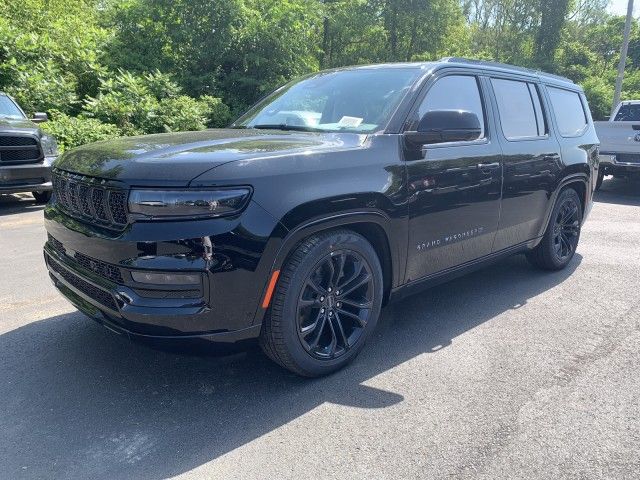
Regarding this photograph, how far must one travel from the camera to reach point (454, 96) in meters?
3.83

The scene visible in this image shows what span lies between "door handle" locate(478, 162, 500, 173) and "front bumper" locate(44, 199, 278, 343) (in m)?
1.91

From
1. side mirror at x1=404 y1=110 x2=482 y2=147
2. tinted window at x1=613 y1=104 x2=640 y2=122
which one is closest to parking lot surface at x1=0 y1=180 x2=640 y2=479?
side mirror at x1=404 y1=110 x2=482 y2=147

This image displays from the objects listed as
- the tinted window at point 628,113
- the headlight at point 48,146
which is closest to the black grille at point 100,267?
Result: the headlight at point 48,146

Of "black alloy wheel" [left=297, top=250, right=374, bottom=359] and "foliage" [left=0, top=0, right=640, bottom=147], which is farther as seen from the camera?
"foliage" [left=0, top=0, right=640, bottom=147]

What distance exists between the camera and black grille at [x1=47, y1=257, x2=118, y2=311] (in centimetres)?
269

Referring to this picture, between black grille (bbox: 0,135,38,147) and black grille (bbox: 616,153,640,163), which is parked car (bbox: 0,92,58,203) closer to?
black grille (bbox: 0,135,38,147)

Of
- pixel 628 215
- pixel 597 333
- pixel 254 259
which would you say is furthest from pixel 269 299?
pixel 628 215

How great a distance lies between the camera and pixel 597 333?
12.7 feet

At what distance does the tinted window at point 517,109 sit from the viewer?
425 cm

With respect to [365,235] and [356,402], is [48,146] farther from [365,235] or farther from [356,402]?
[356,402]

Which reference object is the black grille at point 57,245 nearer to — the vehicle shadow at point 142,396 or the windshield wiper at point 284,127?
the vehicle shadow at point 142,396

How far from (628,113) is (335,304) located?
466 inches

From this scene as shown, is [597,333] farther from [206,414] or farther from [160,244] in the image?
[160,244]

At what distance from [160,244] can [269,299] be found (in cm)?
62
